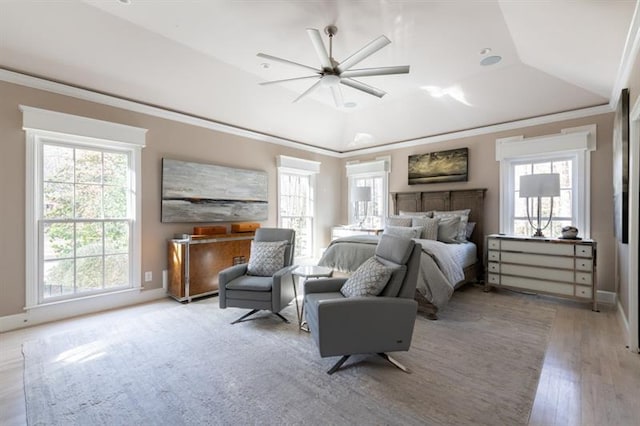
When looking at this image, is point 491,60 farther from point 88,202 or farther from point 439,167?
point 88,202

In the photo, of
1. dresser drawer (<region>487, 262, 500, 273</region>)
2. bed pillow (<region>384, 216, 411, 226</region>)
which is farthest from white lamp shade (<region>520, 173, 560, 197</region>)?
bed pillow (<region>384, 216, 411, 226</region>)

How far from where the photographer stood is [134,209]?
396cm

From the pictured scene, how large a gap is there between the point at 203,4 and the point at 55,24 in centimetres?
144

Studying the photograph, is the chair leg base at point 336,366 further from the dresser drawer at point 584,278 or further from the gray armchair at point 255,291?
the dresser drawer at point 584,278

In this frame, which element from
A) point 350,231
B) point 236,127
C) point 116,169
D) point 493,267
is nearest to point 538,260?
point 493,267

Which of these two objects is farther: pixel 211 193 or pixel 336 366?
pixel 211 193

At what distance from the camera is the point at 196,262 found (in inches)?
161

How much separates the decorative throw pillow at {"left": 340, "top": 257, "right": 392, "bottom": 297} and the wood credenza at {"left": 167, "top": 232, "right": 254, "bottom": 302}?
241cm

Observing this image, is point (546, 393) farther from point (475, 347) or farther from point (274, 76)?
point (274, 76)

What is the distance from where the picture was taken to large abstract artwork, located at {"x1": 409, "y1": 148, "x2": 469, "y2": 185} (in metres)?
5.27

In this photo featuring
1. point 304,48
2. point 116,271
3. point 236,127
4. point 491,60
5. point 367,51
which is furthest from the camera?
point 236,127

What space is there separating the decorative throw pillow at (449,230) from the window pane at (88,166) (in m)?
4.81

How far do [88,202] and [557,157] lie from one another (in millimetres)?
6500

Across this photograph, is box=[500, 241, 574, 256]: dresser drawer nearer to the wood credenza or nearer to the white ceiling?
the white ceiling
